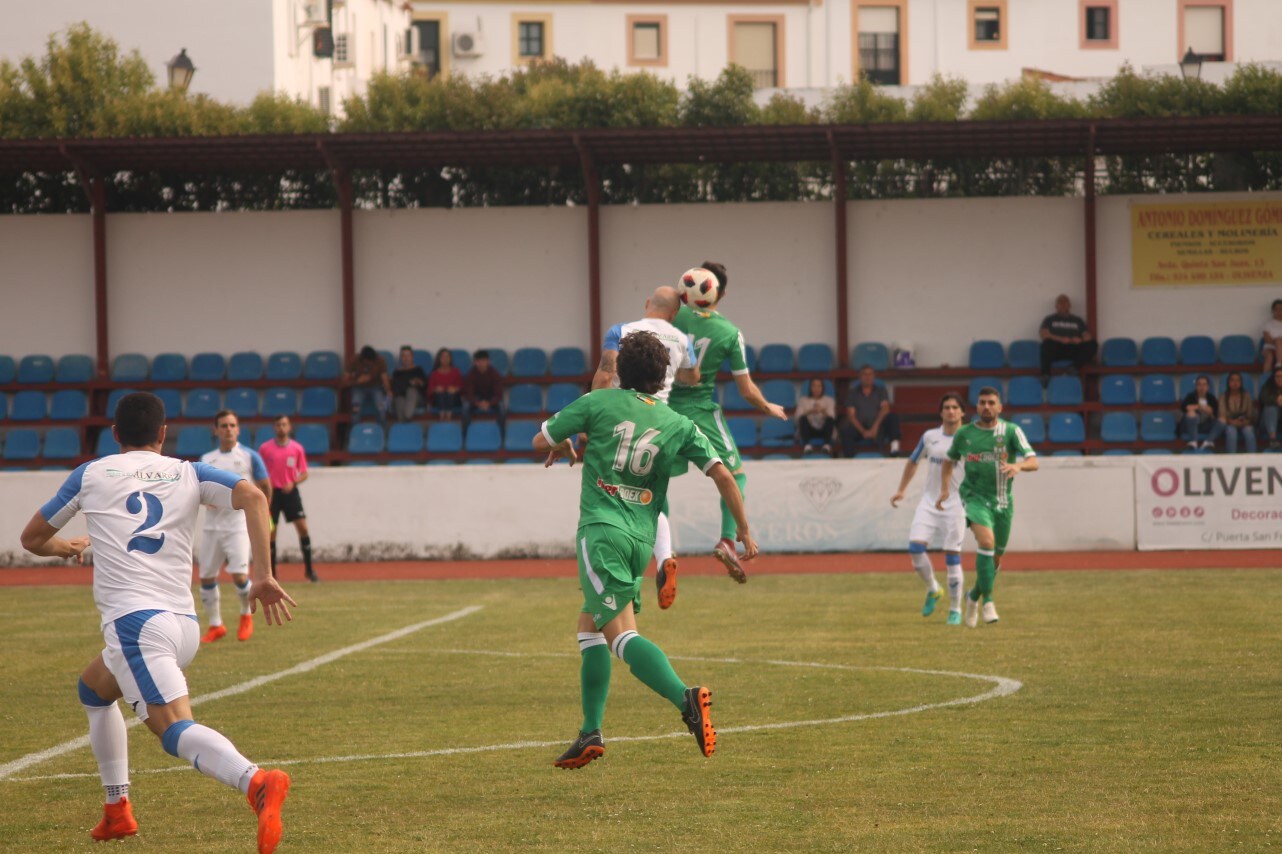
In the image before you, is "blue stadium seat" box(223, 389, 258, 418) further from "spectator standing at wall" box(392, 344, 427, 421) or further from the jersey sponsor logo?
the jersey sponsor logo

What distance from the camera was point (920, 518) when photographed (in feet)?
54.2

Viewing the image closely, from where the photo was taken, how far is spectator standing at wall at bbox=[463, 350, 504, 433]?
2784 centimetres

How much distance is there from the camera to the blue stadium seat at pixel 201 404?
2869 cm

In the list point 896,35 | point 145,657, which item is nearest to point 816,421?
point 145,657

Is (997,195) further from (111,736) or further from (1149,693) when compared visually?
(111,736)

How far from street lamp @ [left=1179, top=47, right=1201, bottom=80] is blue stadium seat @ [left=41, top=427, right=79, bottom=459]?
2472 centimetres

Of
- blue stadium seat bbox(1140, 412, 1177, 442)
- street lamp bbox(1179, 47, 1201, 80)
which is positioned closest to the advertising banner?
blue stadium seat bbox(1140, 412, 1177, 442)

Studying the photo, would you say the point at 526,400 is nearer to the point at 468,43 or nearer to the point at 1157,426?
the point at 1157,426

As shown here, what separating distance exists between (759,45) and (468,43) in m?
11.2

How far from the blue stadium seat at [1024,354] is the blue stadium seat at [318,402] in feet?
39.8

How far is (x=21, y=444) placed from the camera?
27.9 meters

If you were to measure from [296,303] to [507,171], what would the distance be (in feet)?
18.3

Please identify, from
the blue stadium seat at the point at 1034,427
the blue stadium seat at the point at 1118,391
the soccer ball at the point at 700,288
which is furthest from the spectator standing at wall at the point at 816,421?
the soccer ball at the point at 700,288

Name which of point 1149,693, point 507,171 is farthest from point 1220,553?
point 507,171
